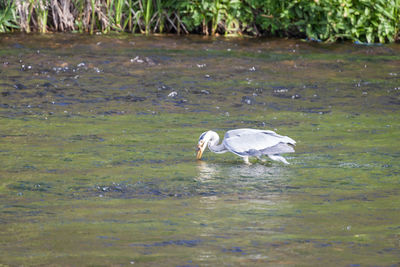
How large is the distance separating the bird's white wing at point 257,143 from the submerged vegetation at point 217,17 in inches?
279

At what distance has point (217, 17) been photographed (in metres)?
14.7

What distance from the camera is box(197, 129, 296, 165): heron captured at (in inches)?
286

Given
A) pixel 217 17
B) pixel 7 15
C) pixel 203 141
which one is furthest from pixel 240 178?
pixel 7 15

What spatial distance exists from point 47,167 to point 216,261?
3.07m

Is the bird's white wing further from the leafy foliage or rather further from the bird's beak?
the leafy foliage

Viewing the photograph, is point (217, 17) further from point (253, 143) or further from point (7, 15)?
point (253, 143)

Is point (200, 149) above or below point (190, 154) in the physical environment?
above

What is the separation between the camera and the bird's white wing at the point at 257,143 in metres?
7.25

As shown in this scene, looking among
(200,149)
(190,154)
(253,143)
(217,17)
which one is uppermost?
(217,17)

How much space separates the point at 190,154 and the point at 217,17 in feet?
23.7

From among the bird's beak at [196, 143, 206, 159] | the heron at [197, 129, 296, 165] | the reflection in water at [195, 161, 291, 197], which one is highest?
the heron at [197, 129, 296, 165]

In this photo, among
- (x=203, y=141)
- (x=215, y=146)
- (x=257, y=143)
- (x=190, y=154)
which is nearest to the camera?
(x=257, y=143)

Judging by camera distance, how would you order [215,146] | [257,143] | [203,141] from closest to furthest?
[257,143] → [203,141] → [215,146]

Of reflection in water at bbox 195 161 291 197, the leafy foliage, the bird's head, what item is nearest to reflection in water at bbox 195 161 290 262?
reflection in water at bbox 195 161 291 197
